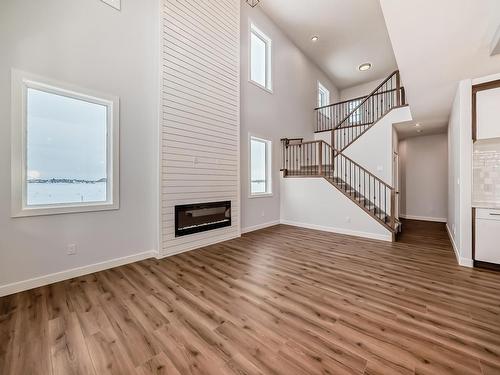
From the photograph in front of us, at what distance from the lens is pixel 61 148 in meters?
2.83

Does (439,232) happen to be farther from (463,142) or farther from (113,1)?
(113,1)

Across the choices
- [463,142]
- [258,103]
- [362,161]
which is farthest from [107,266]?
[362,161]

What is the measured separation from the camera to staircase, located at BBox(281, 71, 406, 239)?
5.43m

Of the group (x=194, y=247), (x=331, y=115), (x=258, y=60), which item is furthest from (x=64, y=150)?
(x=331, y=115)

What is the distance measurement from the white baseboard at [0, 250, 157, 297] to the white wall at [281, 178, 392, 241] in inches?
151

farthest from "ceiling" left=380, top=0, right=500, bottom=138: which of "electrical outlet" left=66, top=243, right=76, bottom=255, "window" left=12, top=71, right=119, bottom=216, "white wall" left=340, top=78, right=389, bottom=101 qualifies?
"white wall" left=340, top=78, right=389, bottom=101

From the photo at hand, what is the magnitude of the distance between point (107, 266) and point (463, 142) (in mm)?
5646

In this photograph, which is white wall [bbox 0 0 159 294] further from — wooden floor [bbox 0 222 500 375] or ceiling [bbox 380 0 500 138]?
ceiling [bbox 380 0 500 138]

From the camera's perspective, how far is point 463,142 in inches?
129

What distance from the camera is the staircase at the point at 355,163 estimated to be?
543 cm

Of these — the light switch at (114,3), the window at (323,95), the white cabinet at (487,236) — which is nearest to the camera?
the white cabinet at (487,236)

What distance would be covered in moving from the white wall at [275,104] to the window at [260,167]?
0.61 ft

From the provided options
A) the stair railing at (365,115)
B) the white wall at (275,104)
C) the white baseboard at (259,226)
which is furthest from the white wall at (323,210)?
the stair railing at (365,115)

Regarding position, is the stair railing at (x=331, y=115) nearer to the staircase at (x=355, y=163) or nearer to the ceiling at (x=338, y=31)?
the staircase at (x=355, y=163)
